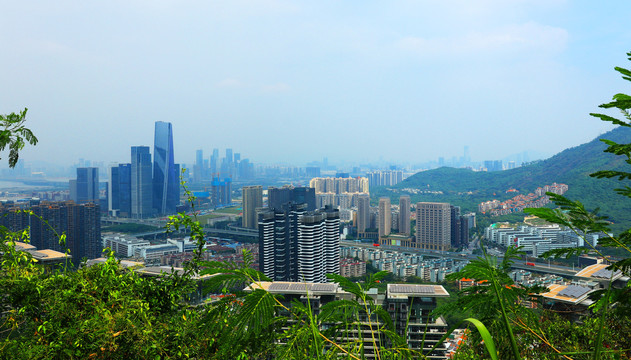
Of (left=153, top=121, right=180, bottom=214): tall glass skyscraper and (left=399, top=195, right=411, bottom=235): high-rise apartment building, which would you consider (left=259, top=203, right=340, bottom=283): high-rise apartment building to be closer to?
(left=399, top=195, right=411, bottom=235): high-rise apartment building

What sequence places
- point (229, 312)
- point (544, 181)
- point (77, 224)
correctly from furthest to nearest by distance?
point (544, 181) → point (77, 224) → point (229, 312)

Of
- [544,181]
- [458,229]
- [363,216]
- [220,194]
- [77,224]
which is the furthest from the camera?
[220,194]

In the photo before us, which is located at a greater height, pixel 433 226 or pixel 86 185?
pixel 86 185

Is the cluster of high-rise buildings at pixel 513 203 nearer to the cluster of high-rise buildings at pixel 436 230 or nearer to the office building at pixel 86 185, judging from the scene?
the cluster of high-rise buildings at pixel 436 230

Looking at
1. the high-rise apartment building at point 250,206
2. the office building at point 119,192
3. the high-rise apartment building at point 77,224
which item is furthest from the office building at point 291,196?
the office building at point 119,192

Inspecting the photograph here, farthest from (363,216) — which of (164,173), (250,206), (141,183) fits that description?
(141,183)

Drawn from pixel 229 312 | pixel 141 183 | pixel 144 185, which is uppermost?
pixel 229 312

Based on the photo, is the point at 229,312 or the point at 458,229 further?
the point at 458,229

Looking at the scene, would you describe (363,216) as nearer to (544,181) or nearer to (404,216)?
(404,216)
